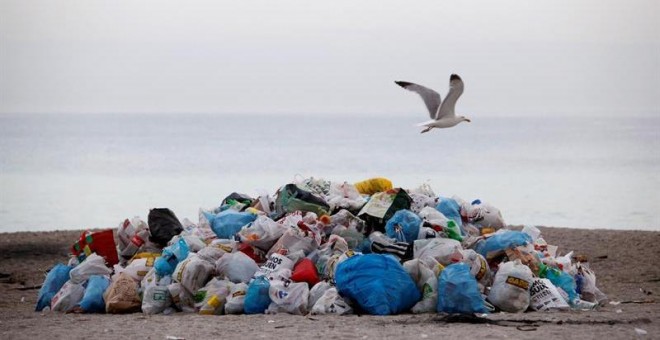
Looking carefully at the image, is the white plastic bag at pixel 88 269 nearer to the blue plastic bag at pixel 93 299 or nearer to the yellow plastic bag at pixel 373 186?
the blue plastic bag at pixel 93 299

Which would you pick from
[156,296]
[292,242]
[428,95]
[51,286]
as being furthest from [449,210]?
[51,286]

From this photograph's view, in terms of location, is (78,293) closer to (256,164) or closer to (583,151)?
(256,164)

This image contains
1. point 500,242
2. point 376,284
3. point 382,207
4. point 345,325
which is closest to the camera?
point 345,325

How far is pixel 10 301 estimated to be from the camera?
31.3 ft

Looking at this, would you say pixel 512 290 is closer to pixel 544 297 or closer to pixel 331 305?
pixel 544 297

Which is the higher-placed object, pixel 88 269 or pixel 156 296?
pixel 88 269

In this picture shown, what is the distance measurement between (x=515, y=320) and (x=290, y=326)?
1.46 m

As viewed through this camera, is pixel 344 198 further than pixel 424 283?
Yes

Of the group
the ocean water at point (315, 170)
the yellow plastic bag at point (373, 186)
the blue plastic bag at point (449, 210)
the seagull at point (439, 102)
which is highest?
the seagull at point (439, 102)

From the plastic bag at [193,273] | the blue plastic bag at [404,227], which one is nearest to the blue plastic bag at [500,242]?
the blue plastic bag at [404,227]

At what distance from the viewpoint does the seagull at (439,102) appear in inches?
419

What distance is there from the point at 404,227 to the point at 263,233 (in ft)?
3.48

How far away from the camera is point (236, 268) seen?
317 inches

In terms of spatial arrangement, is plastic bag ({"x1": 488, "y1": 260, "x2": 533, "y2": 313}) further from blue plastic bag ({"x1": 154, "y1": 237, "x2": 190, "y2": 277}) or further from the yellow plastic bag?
blue plastic bag ({"x1": 154, "y1": 237, "x2": 190, "y2": 277})
